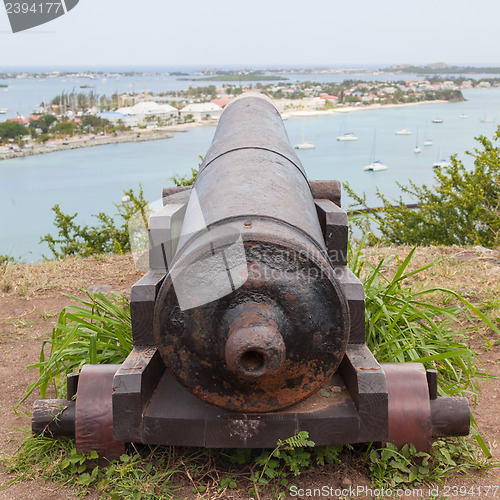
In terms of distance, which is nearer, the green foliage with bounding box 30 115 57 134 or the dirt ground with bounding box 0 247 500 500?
the dirt ground with bounding box 0 247 500 500

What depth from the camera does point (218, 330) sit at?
Answer: 2.00 meters

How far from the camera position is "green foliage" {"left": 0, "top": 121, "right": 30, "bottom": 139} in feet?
139

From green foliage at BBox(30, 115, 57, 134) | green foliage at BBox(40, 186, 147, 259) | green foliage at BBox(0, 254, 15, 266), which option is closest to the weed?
green foliage at BBox(0, 254, 15, 266)

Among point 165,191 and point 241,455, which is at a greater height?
point 165,191

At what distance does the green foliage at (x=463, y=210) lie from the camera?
766 cm

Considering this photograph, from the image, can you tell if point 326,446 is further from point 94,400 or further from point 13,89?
point 13,89

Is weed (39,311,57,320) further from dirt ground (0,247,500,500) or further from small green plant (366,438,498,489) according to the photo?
small green plant (366,438,498,489)

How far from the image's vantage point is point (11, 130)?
4266cm

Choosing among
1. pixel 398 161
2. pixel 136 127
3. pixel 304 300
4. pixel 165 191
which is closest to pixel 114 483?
pixel 304 300

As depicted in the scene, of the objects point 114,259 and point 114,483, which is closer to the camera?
point 114,483

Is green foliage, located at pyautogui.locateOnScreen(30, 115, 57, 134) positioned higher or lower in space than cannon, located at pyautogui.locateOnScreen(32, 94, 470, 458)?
lower

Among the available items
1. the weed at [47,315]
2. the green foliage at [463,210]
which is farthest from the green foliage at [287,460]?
the green foliage at [463,210]

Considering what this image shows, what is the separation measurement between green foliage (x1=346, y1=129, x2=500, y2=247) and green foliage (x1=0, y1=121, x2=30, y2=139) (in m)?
39.5

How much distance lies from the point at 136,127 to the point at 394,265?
47314 mm
